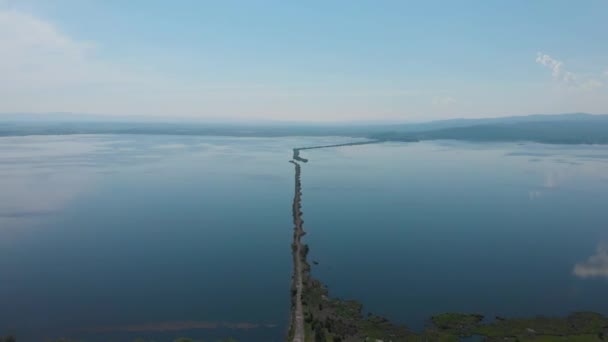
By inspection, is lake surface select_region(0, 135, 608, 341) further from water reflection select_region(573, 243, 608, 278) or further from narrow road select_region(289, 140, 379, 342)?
narrow road select_region(289, 140, 379, 342)

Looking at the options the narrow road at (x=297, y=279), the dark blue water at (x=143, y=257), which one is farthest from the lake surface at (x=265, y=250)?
the narrow road at (x=297, y=279)

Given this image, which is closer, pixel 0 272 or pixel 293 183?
pixel 0 272

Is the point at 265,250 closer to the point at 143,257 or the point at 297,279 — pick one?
the point at 297,279

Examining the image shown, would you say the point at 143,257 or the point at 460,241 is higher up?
the point at 460,241

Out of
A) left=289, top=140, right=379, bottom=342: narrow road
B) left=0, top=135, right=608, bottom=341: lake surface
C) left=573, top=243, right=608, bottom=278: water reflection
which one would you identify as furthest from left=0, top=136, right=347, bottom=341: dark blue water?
left=573, top=243, right=608, bottom=278: water reflection

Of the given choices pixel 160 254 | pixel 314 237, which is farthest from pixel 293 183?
pixel 160 254

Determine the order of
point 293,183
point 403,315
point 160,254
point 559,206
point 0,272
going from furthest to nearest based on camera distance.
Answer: point 293,183
point 559,206
point 160,254
point 0,272
point 403,315

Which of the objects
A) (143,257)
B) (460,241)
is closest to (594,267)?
(460,241)

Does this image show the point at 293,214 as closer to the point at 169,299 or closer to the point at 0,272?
the point at 169,299

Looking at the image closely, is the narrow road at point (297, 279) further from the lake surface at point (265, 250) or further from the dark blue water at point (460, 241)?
the dark blue water at point (460, 241)
